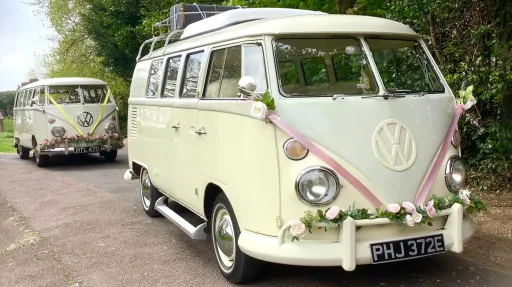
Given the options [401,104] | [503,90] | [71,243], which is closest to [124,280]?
[71,243]

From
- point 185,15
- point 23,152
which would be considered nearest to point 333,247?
point 185,15

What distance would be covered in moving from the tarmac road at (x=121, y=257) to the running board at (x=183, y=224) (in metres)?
0.31

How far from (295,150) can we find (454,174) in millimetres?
1361

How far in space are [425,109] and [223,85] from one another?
5.71 ft

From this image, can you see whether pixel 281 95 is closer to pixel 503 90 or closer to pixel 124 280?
pixel 124 280

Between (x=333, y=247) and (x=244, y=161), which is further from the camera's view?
(x=244, y=161)

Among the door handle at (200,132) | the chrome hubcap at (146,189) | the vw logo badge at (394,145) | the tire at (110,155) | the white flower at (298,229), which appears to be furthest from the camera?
the tire at (110,155)

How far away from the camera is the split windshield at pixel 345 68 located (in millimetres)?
4449

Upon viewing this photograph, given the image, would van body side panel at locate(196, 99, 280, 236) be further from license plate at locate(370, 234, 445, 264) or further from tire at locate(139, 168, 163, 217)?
tire at locate(139, 168, 163, 217)

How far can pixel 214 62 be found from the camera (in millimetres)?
5082

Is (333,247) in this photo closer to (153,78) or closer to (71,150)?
(153,78)

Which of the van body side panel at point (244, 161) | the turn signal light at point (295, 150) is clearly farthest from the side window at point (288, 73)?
the turn signal light at point (295, 150)

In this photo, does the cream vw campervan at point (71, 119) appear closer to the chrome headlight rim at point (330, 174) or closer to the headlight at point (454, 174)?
the chrome headlight rim at point (330, 174)

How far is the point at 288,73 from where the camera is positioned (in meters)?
4.49
